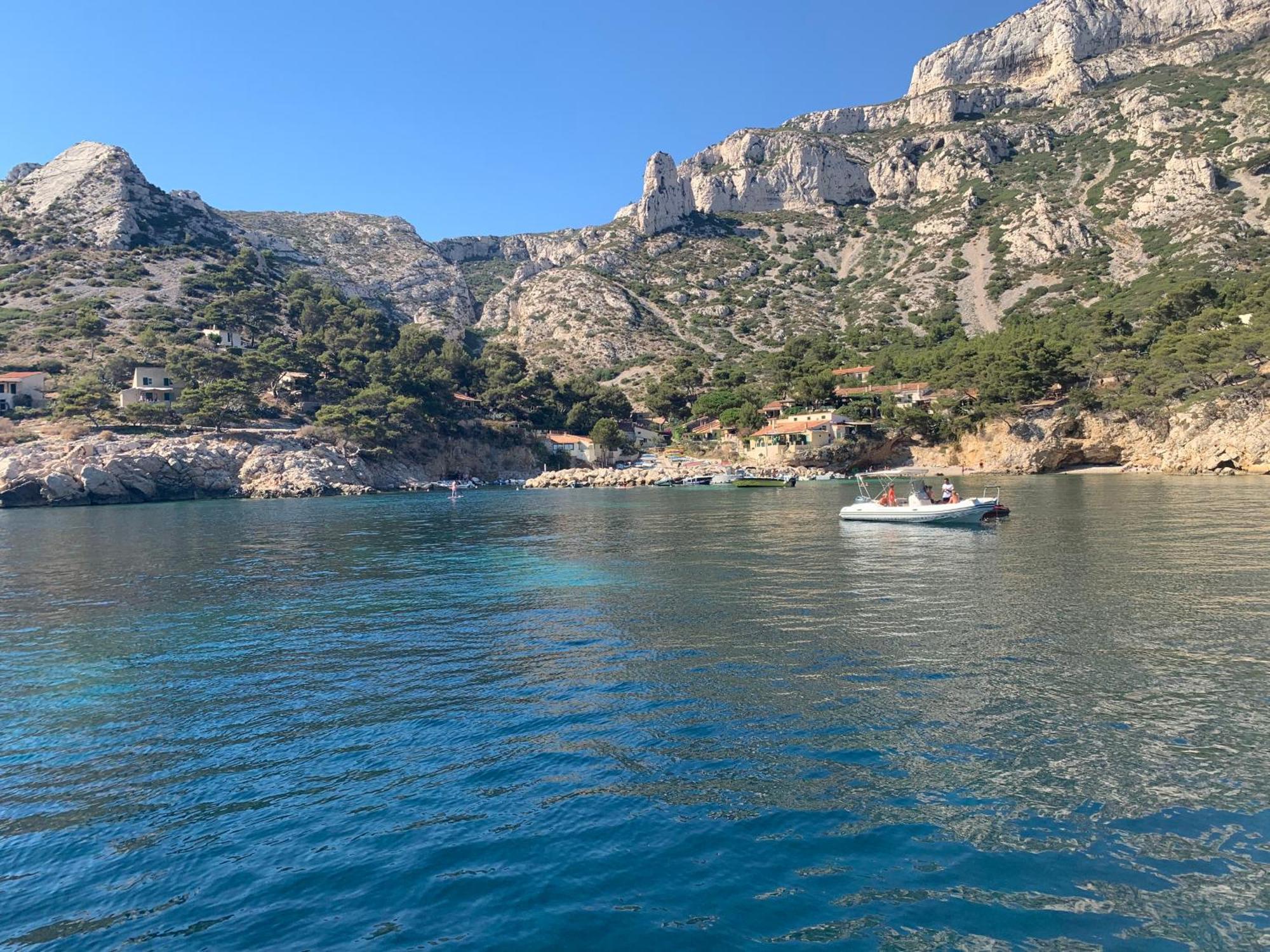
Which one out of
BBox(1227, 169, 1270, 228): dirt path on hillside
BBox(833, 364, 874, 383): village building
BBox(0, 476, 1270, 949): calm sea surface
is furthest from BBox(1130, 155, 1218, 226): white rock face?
BBox(0, 476, 1270, 949): calm sea surface

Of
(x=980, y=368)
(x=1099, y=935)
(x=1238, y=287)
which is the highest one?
(x=1238, y=287)

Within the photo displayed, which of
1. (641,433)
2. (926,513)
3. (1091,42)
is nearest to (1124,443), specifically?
(926,513)

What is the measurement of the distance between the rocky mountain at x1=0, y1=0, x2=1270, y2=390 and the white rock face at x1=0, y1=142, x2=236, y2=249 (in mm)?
448

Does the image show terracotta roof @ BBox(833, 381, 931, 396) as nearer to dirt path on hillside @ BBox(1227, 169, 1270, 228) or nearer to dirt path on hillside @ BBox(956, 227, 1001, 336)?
dirt path on hillside @ BBox(956, 227, 1001, 336)

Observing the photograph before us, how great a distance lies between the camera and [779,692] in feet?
33.5

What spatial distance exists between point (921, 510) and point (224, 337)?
87.4 m

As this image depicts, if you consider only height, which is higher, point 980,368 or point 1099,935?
point 980,368

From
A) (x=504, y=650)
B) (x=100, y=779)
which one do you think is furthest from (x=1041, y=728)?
(x=100, y=779)

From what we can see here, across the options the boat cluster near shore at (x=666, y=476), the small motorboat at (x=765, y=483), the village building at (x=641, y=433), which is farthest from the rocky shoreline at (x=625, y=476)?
the village building at (x=641, y=433)

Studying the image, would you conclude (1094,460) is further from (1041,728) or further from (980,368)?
(1041,728)

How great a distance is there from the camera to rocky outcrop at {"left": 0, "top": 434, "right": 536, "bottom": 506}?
57500 mm

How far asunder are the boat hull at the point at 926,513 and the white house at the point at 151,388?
7152cm

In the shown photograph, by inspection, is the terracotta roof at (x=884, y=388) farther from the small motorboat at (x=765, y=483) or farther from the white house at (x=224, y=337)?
the white house at (x=224, y=337)

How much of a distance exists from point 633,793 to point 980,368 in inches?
3144
